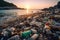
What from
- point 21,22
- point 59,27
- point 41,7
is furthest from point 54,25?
point 21,22

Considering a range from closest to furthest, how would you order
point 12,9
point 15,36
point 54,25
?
point 15,36, point 54,25, point 12,9

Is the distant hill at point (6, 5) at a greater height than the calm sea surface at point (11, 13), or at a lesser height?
greater

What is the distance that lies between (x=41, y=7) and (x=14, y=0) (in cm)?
54

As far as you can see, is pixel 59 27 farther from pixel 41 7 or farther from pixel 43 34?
pixel 41 7

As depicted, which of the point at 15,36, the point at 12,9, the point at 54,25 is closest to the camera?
the point at 15,36

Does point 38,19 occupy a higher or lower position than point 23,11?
lower

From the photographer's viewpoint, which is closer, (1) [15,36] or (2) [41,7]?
(1) [15,36]

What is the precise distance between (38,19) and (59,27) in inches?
16.0

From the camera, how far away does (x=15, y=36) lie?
68.9 inches

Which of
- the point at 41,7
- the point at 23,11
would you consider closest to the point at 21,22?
the point at 23,11

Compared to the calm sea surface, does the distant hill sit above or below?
above

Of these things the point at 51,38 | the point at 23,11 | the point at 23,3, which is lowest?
the point at 51,38

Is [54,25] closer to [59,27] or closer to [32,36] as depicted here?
[59,27]

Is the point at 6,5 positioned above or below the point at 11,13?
above
